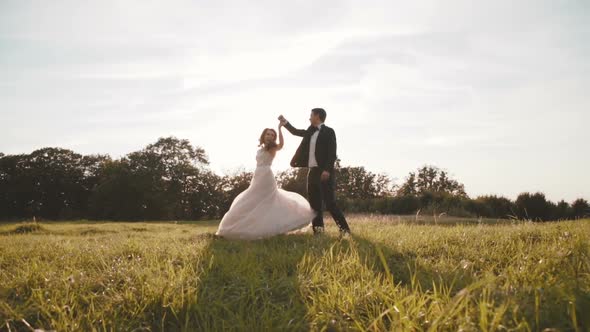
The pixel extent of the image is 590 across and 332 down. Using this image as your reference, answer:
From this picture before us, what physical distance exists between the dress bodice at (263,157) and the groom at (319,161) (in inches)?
24.7

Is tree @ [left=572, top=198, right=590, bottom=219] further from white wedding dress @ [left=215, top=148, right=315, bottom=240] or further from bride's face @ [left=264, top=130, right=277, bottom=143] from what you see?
bride's face @ [left=264, top=130, right=277, bottom=143]

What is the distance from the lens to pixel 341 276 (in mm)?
3396

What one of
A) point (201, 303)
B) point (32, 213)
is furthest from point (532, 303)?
point (32, 213)

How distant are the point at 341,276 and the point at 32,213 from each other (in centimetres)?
5568

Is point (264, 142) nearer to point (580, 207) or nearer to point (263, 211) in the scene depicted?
point (263, 211)

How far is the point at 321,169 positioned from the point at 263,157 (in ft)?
4.64

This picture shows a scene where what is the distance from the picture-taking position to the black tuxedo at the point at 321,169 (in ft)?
24.9

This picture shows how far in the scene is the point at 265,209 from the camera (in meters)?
7.46

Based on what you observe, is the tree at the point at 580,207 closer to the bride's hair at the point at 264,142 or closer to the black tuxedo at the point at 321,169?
the black tuxedo at the point at 321,169

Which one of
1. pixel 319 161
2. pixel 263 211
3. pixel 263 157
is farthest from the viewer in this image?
pixel 263 157

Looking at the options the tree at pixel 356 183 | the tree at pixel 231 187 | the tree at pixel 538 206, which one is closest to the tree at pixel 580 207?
the tree at pixel 538 206

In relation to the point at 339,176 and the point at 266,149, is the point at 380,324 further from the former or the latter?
the point at 339,176

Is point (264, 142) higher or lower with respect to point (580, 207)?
higher

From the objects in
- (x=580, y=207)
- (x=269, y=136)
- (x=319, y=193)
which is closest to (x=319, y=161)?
(x=319, y=193)
